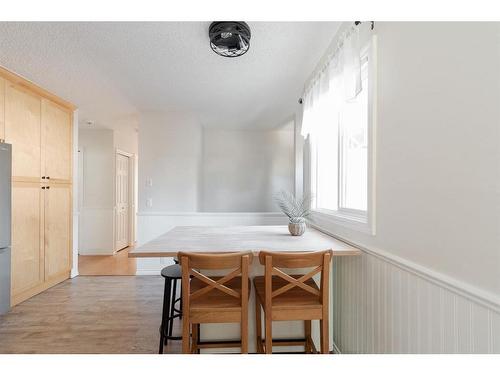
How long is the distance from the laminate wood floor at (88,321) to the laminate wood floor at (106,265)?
1.69 feet

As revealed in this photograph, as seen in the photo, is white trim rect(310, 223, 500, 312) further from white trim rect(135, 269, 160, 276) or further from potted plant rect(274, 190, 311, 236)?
white trim rect(135, 269, 160, 276)

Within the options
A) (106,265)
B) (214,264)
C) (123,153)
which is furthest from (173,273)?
(123,153)

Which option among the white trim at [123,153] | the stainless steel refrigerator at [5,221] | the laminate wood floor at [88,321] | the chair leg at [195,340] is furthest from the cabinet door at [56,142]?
the chair leg at [195,340]

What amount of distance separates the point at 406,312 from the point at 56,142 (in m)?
3.97

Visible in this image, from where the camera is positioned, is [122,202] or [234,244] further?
[122,202]

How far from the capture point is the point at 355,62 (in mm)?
1561

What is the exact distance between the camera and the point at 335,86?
1.88 meters

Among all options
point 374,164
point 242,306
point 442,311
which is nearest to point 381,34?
point 374,164

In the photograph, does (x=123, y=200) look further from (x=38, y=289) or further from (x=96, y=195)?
(x=38, y=289)

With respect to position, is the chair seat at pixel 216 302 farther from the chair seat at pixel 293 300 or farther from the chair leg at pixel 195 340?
the chair leg at pixel 195 340

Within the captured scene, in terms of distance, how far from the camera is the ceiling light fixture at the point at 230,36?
179 centimetres

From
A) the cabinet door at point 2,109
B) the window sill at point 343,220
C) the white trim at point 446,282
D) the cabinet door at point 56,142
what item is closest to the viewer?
the white trim at point 446,282
